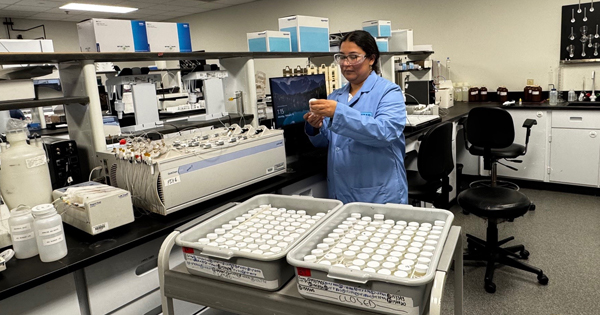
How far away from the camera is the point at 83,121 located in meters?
1.81

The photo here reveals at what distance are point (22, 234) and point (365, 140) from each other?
125 centimetres

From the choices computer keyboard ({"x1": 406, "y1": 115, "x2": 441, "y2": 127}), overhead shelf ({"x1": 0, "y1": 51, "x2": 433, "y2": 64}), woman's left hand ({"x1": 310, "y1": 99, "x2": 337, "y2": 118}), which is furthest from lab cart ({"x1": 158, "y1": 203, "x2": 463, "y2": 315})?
computer keyboard ({"x1": 406, "y1": 115, "x2": 441, "y2": 127})

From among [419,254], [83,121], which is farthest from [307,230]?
Result: [83,121]

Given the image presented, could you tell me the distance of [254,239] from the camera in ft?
3.90

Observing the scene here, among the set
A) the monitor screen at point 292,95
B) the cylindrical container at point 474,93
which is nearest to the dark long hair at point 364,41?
the monitor screen at point 292,95

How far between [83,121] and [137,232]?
2.17 ft

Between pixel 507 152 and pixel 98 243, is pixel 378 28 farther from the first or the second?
pixel 98 243

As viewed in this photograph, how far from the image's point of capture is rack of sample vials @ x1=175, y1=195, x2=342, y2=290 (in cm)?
105

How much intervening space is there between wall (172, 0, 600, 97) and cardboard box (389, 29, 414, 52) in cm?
114

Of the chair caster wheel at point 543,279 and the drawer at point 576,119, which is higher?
the drawer at point 576,119

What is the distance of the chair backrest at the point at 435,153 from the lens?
2.44 m

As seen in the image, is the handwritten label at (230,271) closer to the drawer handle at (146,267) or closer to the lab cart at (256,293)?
the lab cart at (256,293)

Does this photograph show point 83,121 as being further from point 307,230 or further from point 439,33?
point 439,33

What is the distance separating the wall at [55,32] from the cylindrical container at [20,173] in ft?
24.2
